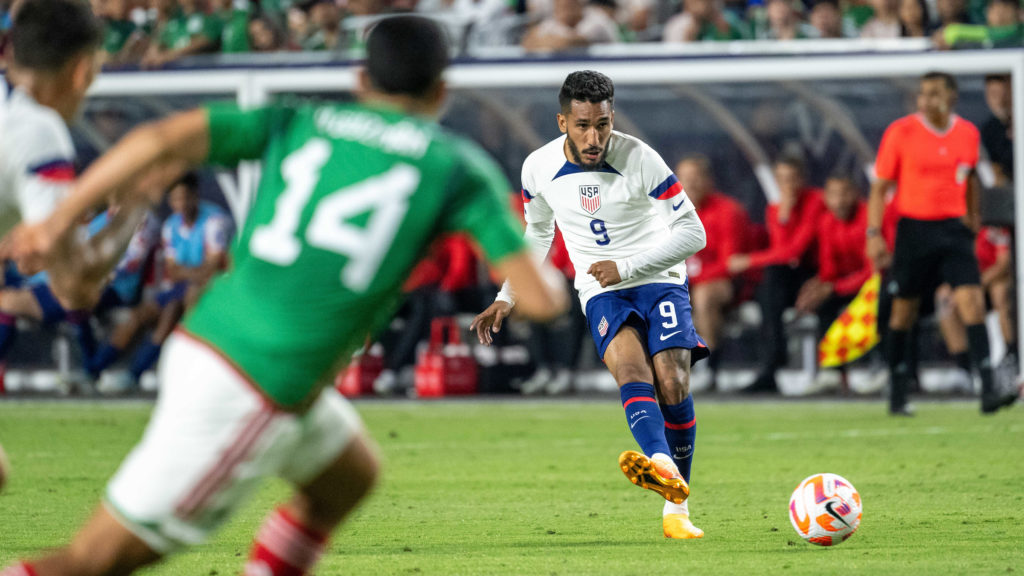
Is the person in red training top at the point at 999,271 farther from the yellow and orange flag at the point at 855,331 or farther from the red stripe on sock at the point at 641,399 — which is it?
the red stripe on sock at the point at 641,399

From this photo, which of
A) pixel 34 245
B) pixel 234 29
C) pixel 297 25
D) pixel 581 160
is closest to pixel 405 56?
pixel 34 245

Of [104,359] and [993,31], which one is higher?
[993,31]

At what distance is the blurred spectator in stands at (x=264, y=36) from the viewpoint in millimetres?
17453

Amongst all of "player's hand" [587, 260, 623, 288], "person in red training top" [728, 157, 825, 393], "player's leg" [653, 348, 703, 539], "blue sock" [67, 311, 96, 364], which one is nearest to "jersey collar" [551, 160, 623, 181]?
"player's hand" [587, 260, 623, 288]

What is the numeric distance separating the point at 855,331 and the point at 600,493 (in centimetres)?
650

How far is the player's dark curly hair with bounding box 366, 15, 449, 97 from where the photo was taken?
3.88m

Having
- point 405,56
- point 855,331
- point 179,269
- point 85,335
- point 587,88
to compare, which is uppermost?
point 405,56

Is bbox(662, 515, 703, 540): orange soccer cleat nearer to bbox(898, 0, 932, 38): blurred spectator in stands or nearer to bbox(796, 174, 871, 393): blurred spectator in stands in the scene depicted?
bbox(796, 174, 871, 393): blurred spectator in stands

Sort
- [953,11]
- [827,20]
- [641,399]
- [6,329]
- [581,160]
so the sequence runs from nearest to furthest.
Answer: [641,399], [581,160], [953,11], [827,20], [6,329]

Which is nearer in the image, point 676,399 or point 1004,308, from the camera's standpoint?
point 676,399

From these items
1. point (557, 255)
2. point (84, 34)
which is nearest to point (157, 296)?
point (557, 255)

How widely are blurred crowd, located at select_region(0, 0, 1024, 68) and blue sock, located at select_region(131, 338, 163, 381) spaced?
294 centimetres

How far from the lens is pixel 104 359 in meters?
16.1

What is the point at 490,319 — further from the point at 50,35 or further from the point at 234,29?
the point at 234,29
